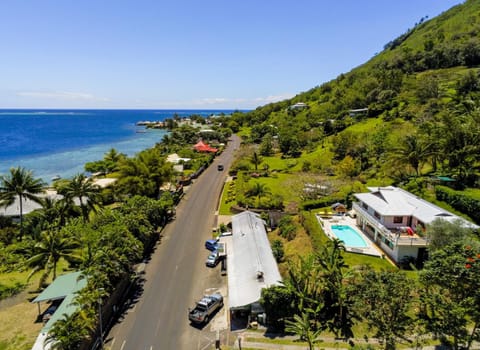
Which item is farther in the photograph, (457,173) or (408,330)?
(457,173)

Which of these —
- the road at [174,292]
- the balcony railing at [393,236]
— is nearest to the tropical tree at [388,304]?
the balcony railing at [393,236]

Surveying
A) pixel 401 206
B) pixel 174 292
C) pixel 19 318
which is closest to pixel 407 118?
pixel 401 206

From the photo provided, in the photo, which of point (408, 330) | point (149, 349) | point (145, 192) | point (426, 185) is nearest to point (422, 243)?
point (408, 330)

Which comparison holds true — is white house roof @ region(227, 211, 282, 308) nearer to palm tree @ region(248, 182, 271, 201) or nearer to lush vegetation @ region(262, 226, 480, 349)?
lush vegetation @ region(262, 226, 480, 349)

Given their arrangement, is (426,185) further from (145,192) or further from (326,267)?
(145,192)

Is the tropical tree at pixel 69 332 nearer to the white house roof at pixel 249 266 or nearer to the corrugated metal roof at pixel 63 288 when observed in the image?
the corrugated metal roof at pixel 63 288

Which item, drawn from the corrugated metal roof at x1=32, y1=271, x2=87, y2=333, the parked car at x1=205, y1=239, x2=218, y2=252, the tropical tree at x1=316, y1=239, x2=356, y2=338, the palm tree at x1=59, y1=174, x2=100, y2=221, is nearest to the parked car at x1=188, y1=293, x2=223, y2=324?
the corrugated metal roof at x1=32, y1=271, x2=87, y2=333
